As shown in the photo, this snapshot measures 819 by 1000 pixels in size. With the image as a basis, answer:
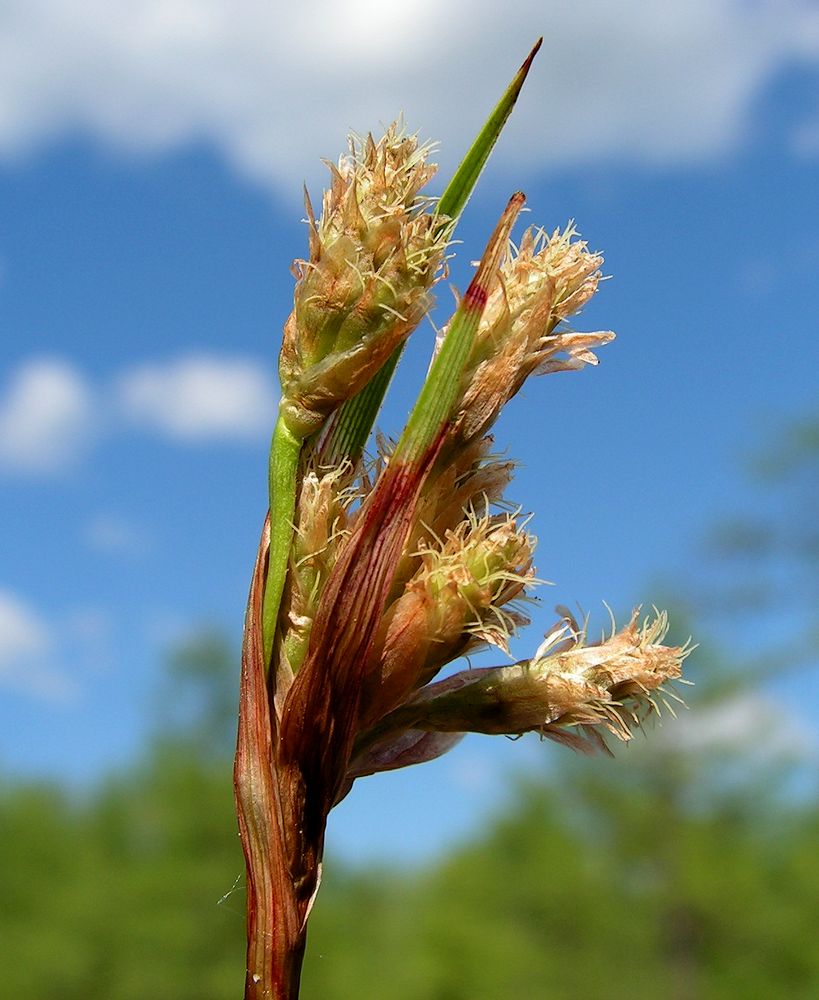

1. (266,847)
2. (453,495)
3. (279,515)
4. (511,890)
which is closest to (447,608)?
(453,495)

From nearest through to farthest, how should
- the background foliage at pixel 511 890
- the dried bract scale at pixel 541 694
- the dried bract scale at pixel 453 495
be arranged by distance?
the dried bract scale at pixel 453 495, the dried bract scale at pixel 541 694, the background foliage at pixel 511 890

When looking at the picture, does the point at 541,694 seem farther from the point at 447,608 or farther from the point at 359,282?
the point at 359,282

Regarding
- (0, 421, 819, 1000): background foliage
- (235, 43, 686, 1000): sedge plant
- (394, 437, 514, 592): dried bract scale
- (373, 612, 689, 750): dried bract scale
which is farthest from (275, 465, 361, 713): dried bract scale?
(0, 421, 819, 1000): background foliage

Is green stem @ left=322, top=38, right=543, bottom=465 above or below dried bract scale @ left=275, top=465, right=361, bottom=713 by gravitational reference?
above

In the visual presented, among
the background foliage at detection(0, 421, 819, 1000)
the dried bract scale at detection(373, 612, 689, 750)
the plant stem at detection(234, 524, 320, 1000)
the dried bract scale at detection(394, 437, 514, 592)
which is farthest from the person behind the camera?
the background foliage at detection(0, 421, 819, 1000)

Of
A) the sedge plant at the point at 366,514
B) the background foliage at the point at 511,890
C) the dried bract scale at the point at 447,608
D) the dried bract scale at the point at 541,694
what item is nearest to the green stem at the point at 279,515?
the sedge plant at the point at 366,514

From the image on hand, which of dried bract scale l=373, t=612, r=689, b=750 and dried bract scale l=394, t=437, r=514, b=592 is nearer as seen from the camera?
dried bract scale l=394, t=437, r=514, b=592

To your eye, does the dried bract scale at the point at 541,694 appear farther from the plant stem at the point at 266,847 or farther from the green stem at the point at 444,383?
the green stem at the point at 444,383

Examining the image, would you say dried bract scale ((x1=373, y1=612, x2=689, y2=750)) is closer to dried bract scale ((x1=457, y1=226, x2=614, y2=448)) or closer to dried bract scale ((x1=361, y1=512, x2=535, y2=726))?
dried bract scale ((x1=361, y1=512, x2=535, y2=726))
